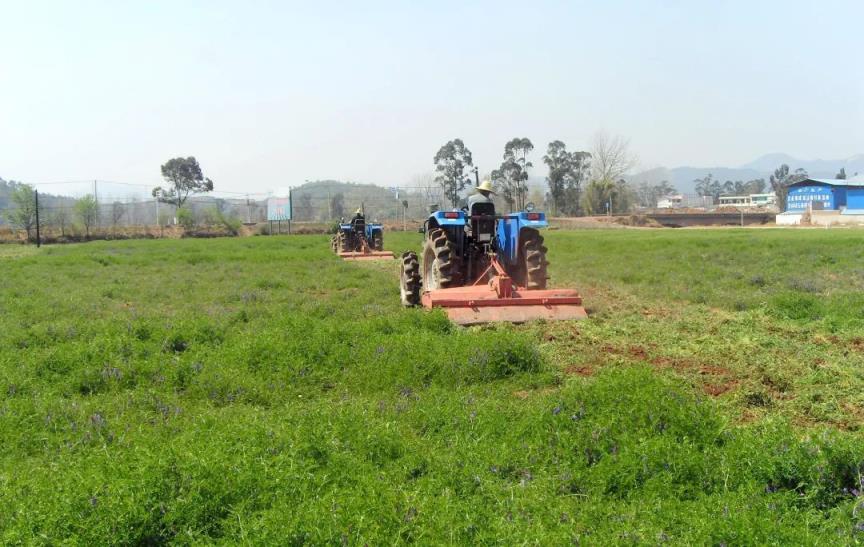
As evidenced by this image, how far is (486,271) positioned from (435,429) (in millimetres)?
5919

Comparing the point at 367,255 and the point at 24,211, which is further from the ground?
Result: the point at 24,211

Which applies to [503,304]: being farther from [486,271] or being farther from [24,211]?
[24,211]

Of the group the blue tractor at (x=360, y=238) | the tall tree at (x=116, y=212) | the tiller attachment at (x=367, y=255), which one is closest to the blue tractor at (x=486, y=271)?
the tiller attachment at (x=367, y=255)

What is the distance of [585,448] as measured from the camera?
4.20 meters

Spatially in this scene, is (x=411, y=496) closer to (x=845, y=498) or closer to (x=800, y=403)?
(x=845, y=498)

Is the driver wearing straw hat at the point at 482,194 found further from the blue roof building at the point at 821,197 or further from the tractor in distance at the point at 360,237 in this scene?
the blue roof building at the point at 821,197

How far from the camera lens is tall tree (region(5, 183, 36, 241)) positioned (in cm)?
5003

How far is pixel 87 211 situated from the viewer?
53.9 meters

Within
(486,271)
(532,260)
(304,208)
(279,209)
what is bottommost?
(486,271)

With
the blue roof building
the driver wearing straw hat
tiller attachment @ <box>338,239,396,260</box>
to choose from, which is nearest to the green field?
the driver wearing straw hat

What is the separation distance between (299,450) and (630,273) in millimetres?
13157

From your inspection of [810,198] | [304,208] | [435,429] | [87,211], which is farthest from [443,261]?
[810,198]

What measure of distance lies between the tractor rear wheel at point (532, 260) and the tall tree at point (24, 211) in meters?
48.6

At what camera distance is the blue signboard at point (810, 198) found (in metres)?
76.2
